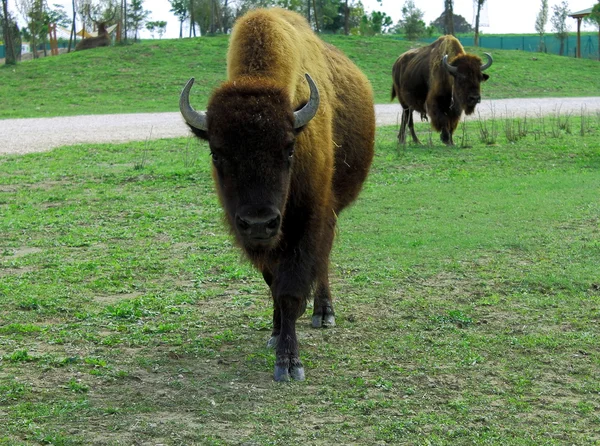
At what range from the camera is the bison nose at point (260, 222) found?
477 cm

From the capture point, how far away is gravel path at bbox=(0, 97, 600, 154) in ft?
59.5

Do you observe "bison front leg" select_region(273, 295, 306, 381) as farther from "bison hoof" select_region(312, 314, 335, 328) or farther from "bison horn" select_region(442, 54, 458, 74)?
"bison horn" select_region(442, 54, 458, 74)

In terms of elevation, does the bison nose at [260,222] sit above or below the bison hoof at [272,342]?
above

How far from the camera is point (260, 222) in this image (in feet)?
15.6

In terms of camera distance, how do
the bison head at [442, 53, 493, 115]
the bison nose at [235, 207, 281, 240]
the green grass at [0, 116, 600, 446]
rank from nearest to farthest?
the green grass at [0, 116, 600, 446], the bison nose at [235, 207, 281, 240], the bison head at [442, 53, 493, 115]

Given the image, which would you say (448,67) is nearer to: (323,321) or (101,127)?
(101,127)

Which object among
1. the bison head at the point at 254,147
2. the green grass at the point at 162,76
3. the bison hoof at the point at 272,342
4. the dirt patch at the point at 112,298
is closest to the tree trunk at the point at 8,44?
the green grass at the point at 162,76

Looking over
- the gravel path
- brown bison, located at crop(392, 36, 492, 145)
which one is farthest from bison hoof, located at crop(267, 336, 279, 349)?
the gravel path

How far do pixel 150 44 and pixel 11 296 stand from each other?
37560mm

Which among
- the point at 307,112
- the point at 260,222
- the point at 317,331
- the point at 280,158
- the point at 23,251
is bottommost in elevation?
the point at 317,331

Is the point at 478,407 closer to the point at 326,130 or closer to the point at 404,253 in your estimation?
the point at 326,130

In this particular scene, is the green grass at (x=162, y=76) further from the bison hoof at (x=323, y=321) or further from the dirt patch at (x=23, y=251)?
the bison hoof at (x=323, y=321)

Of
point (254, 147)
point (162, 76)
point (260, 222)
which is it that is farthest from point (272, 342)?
point (162, 76)

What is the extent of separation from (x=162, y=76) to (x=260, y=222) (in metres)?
31.7
